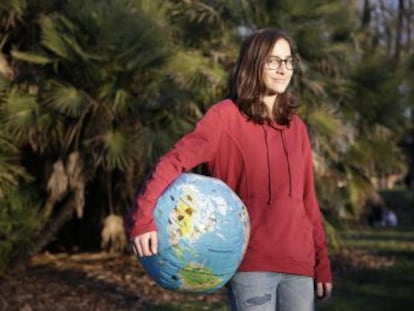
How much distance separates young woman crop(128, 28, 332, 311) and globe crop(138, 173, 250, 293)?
87mm

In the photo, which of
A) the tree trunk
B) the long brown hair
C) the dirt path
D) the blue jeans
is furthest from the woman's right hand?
the tree trunk

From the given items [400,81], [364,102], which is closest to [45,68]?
[364,102]

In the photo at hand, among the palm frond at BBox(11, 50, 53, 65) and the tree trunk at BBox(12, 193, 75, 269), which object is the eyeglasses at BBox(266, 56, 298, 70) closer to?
the palm frond at BBox(11, 50, 53, 65)

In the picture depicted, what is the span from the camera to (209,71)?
29.5 ft

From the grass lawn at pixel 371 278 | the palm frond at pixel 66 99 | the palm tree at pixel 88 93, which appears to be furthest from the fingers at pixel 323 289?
the palm frond at pixel 66 99

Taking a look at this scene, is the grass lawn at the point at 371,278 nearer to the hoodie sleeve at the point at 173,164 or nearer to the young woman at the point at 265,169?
the young woman at the point at 265,169

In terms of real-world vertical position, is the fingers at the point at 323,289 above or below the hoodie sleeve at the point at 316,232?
below

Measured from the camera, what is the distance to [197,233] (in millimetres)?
2973

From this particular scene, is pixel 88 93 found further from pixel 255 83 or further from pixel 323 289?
pixel 323 289

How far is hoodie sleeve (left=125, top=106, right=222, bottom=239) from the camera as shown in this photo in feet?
9.30

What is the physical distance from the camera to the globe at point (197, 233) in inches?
116

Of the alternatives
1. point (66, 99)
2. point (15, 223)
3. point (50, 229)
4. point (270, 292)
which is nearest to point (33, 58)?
point (66, 99)

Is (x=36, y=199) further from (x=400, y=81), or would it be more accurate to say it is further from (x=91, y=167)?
(x=400, y=81)

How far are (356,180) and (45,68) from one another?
512cm
